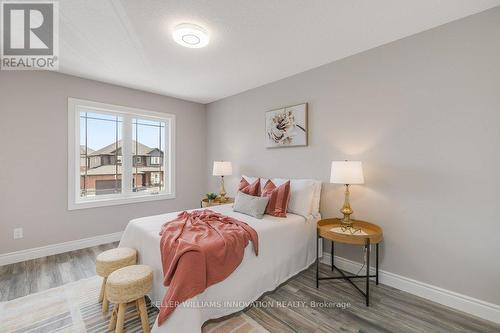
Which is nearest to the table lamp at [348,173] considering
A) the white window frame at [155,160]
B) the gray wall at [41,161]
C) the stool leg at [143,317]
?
the stool leg at [143,317]

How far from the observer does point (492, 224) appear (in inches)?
72.6

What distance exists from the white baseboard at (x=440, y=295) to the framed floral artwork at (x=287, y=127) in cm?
172

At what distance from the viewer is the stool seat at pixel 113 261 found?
191 centimetres

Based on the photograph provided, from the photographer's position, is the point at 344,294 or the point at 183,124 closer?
the point at 344,294

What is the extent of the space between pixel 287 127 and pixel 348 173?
127cm

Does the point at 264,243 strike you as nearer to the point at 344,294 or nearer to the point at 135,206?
the point at 344,294

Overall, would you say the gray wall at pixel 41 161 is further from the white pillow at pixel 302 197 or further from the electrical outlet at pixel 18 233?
the white pillow at pixel 302 197

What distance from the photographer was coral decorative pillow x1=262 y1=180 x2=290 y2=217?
270 centimetres

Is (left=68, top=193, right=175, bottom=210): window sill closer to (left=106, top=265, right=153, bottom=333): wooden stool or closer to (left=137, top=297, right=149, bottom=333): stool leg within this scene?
(left=106, top=265, right=153, bottom=333): wooden stool

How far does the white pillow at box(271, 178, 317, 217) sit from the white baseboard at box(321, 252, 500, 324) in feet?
2.66

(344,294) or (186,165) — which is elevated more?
(186,165)

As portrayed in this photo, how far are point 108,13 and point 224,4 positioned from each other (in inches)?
39.8

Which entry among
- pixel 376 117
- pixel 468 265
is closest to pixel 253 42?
pixel 376 117

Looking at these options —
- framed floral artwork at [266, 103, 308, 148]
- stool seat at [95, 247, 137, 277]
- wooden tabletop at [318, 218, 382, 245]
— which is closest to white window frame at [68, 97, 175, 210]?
stool seat at [95, 247, 137, 277]
